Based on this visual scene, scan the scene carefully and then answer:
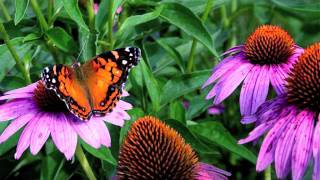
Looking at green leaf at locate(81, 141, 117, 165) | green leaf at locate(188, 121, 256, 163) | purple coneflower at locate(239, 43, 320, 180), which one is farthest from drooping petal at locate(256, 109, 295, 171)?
green leaf at locate(81, 141, 117, 165)

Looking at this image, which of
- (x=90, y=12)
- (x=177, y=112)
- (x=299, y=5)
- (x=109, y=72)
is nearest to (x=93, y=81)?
(x=109, y=72)

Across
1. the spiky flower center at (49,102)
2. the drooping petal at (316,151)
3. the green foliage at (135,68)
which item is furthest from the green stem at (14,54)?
the drooping petal at (316,151)

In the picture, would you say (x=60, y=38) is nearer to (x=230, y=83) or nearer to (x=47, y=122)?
(x=47, y=122)

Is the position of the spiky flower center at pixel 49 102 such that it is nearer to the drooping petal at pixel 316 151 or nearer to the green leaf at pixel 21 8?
the green leaf at pixel 21 8

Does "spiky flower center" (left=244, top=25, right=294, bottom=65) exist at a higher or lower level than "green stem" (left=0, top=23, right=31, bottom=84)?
lower

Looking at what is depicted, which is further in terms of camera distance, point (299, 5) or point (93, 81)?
point (299, 5)

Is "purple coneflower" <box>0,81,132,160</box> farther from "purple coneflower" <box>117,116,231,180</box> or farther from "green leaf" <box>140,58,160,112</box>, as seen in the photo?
"green leaf" <box>140,58,160,112</box>

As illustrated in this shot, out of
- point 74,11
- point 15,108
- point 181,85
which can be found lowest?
point 181,85
